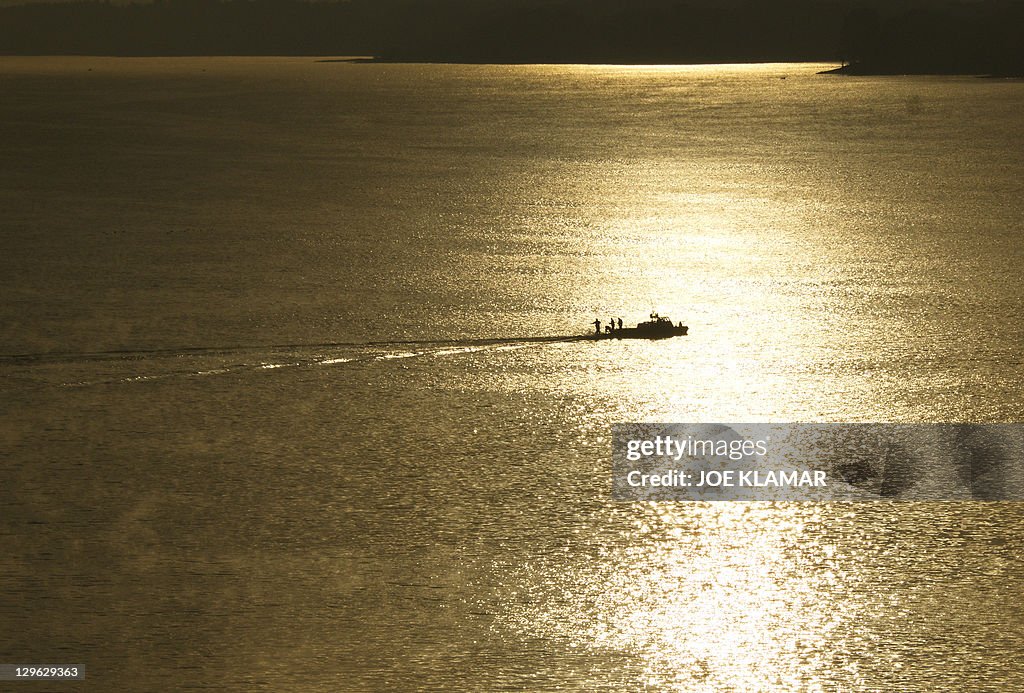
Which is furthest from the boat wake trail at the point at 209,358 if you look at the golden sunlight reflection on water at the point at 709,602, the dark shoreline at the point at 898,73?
the dark shoreline at the point at 898,73

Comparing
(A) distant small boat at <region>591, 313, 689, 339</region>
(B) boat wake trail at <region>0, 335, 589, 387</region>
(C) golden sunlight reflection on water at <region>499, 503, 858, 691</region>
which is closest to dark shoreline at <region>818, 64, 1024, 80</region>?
(A) distant small boat at <region>591, 313, 689, 339</region>

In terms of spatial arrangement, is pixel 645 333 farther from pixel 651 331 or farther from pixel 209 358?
pixel 209 358

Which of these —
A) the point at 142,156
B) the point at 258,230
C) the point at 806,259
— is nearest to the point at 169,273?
the point at 258,230

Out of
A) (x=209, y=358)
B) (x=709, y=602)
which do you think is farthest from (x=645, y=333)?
(x=709, y=602)

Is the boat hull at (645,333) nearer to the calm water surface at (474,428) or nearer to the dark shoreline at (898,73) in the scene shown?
the calm water surface at (474,428)

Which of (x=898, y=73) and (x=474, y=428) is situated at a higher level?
(x=898, y=73)

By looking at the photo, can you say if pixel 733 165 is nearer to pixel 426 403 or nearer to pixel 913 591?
pixel 426 403
